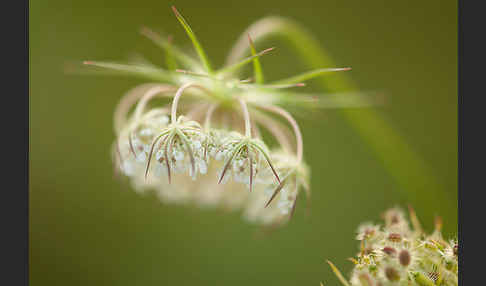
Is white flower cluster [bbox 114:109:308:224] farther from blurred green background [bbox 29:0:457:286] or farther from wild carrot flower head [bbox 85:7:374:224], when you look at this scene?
blurred green background [bbox 29:0:457:286]

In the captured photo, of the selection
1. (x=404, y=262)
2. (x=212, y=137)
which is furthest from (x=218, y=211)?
(x=404, y=262)

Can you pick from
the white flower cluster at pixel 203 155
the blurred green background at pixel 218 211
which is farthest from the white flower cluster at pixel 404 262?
the blurred green background at pixel 218 211

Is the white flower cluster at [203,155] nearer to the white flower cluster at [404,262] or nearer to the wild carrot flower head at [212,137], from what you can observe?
the wild carrot flower head at [212,137]

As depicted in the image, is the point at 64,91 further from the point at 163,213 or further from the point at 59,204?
the point at 163,213

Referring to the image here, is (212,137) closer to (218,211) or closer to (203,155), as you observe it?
(203,155)

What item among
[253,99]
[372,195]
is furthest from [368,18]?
[253,99]
